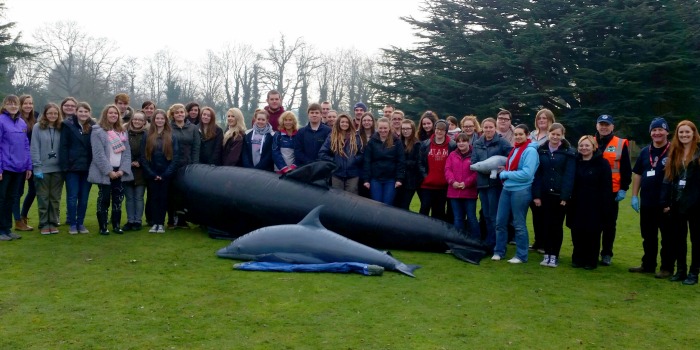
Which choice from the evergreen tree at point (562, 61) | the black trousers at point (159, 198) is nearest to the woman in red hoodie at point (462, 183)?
the black trousers at point (159, 198)

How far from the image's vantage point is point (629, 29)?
26.9 metres

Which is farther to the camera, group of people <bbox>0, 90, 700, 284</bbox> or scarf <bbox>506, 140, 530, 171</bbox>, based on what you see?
scarf <bbox>506, 140, 530, 171</bbox>

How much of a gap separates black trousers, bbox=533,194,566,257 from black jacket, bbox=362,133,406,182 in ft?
7.03

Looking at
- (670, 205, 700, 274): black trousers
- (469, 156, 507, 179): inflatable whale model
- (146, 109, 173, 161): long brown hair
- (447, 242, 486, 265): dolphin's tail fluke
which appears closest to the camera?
Result: (670, 205, 700, 274): black trousers

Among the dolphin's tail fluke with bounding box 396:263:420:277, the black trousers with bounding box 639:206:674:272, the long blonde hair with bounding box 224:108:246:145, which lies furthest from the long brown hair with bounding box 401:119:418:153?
the black trousers with bounding box 639:206:674:272

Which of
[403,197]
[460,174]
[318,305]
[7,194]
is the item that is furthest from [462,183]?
[7,194]

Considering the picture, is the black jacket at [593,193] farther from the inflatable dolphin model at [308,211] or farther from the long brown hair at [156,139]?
the long brown hair at [156,139]

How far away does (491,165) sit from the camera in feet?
27.5

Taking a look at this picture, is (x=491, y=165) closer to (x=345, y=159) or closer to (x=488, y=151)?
(x=488, y=151)

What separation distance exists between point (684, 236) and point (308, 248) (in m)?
4.43

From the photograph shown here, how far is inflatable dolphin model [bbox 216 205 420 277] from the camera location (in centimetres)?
736

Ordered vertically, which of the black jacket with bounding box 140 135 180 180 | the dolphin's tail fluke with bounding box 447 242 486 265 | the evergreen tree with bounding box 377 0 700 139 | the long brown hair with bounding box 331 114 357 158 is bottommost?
the dolphin's tail fluke with bounding box 447 242 486 265

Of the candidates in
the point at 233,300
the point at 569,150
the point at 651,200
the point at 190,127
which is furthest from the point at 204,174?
the point at 651,200

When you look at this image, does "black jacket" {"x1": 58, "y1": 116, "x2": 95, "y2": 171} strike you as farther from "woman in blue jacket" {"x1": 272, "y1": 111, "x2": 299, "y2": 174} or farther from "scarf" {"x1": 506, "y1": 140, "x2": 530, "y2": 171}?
"scarf" {"x1": 506, "y1": 140, "x2": 530, "y2": 171}
